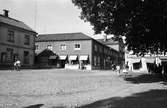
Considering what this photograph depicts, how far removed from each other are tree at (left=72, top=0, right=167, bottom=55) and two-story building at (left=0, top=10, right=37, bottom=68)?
2127 cm

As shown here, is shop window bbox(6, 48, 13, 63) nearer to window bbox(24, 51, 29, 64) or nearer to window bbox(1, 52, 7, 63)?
window bbox(1, 52, 7, 63)

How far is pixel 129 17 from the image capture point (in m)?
19.5

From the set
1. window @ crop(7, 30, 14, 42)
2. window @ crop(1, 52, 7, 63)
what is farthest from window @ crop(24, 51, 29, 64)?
window @ crop(1, 52, 7, 63)

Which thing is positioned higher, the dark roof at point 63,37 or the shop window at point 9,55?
the dark roof at point 63,37

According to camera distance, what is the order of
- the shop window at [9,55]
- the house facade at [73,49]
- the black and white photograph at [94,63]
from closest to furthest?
the black and white photograph at [94,63] → the shop window at [9,55] → the house facade at [73,49]

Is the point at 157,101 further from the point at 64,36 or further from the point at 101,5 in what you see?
the point at 64,36

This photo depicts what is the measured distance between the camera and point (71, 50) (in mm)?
53656

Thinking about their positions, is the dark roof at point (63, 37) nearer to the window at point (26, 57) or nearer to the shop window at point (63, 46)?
the shop window at point (63, 46)

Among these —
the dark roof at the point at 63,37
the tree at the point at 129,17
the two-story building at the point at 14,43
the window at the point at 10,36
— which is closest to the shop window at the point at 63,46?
the dark roof at the point at 63,37

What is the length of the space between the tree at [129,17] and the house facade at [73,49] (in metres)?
28.5

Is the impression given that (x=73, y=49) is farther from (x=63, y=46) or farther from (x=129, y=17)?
(x=129, y=17)

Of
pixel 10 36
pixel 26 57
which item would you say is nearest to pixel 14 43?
pixel 10 36

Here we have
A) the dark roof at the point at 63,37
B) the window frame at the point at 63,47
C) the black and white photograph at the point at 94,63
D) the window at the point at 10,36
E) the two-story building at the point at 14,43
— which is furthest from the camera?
the window frame at the point at 63,47

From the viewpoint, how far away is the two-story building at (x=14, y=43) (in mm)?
37875
